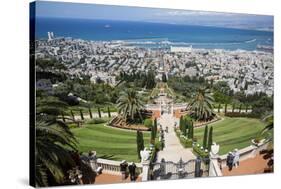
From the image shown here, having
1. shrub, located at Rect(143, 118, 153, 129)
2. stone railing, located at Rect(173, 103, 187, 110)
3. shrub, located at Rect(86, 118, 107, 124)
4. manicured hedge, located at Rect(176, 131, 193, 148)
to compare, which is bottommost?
manicured hedge, located at Rect(176, 131, 193, 148)

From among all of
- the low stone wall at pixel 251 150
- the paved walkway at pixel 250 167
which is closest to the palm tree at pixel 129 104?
the paved walkway at pixel 250 167

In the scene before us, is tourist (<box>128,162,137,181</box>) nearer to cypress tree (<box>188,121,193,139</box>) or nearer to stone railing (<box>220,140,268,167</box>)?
cypress tree (<box>188,121,193,139</box>)

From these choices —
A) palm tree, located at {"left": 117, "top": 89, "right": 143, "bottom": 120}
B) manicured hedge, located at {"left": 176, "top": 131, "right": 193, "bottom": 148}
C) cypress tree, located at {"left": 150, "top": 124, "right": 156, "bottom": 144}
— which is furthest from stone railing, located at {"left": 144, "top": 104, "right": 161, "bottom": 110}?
manicured hedge, located at {"left": 176, "top": 131, "right": 193, "bottom": 148}

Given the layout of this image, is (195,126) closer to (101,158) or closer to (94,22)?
(101,158)

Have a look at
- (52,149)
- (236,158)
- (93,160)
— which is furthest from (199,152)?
(52,149)

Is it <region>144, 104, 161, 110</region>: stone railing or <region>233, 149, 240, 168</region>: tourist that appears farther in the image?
<region>233, 149, 240, 168</region>: tourist

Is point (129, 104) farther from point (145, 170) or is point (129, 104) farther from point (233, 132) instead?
point (233, 132)

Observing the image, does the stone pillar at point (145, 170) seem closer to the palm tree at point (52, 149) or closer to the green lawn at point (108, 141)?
the green lawn at point (108, 141)
